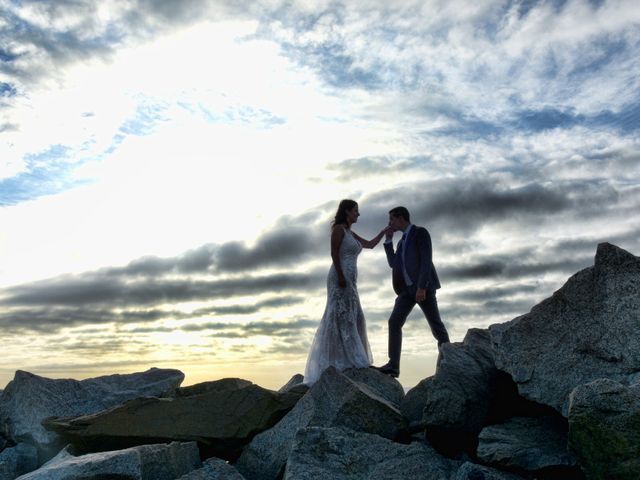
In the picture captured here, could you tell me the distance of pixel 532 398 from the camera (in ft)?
24.9

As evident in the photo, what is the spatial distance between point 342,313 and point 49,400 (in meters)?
5.27

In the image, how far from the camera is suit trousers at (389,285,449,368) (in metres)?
11.6

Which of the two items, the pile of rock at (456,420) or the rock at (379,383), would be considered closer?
the pile of rock at (456,420)

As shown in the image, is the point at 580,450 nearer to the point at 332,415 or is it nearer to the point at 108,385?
the point at 332,415

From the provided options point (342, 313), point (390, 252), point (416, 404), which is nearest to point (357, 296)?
point (342, 313)

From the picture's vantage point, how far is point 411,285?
460 inches

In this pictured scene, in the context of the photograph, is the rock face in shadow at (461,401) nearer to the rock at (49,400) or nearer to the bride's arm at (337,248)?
the bride's arm at (337,248)

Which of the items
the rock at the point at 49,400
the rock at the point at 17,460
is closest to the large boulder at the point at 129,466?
the rock at the point at 17,460

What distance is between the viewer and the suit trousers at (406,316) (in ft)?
38.2

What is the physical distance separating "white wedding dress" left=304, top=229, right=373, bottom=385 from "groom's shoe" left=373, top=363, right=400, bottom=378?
34 centimetres

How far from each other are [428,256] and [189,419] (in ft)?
15.6

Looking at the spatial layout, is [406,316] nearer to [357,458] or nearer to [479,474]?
[357,458]

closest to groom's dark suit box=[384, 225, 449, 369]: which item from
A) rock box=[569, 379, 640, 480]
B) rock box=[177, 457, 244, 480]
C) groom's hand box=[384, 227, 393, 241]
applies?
groom's hand box=[384, 227, 393, 241]

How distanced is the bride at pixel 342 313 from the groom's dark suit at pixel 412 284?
0.68 metres
